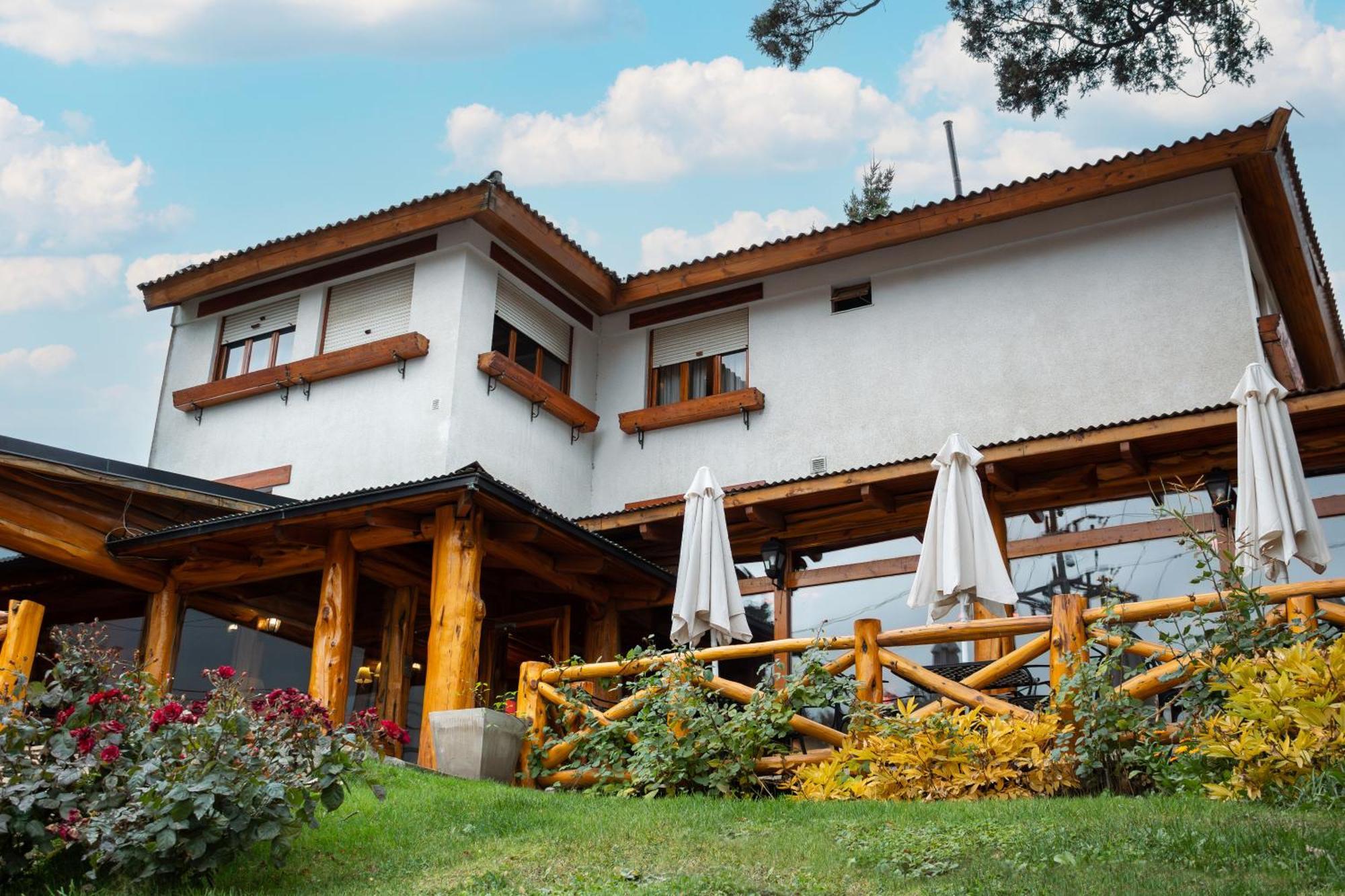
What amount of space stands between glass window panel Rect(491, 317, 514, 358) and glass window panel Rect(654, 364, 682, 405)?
1786 millimetres

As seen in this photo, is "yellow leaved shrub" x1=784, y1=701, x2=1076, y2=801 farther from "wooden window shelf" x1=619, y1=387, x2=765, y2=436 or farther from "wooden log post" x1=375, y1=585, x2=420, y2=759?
"wooden window shelf" x1=619, y1=387, x2=765, y2=436

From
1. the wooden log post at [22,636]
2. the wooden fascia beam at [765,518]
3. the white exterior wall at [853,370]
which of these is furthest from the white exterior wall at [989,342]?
the wooden log post at [22,636]

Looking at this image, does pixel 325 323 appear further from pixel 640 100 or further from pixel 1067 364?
pixel 640 100

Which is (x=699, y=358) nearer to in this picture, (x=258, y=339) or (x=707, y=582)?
(x=707, y=582)

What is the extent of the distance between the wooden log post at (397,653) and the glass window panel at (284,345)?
362 centimetres

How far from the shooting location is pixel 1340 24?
1135 centimetres

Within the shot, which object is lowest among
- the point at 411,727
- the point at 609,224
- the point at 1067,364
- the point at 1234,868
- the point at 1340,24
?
the point at 1234,868

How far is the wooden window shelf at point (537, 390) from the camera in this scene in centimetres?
1336

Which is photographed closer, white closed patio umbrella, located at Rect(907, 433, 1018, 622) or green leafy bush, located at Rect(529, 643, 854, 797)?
green leafy bush, located at Rect(529, 643, 854, 797)

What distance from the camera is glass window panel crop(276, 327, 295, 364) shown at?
14555 millimetres

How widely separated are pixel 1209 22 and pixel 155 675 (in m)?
9.85

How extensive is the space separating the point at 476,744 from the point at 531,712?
2.31 ft

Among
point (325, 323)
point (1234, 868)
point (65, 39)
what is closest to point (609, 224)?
point (65, 39)

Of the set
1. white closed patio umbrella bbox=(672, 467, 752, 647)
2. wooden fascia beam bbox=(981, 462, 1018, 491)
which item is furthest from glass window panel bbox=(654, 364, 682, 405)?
wooden fascia beam bbox=(981, 462, 1018, 491)
